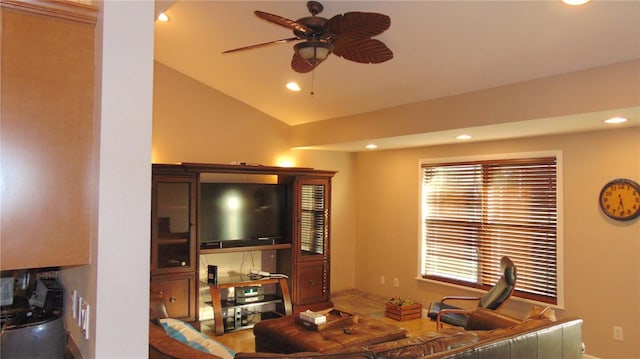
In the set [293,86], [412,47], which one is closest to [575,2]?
[412,47]

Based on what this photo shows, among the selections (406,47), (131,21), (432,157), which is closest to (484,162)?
(432,157)

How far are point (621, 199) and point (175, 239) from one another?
4.49 m

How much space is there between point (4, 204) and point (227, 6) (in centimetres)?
270

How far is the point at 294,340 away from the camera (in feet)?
12.1

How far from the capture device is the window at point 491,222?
474 cm

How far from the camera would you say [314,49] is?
8.53 ft

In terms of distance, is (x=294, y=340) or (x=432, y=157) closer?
(x=294, y=340)

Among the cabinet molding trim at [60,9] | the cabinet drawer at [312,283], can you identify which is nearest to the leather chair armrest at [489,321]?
the cabinet drawer at [312,283]

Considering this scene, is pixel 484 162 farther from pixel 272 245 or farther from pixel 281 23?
pixel 281 23

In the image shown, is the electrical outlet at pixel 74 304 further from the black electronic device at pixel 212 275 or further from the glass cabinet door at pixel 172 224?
the black electronic device at pixel 212 275

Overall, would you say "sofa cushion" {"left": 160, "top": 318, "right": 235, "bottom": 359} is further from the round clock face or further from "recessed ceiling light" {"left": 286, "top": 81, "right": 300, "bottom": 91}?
the round clock face

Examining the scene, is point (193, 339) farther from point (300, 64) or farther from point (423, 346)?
point (300, 64)

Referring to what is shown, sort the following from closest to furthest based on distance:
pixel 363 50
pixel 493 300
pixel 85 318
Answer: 1. pixel 85 318
2. pixel 363 50
3. pixel 493 300

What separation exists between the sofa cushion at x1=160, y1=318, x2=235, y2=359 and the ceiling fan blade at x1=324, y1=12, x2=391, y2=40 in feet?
6.76
